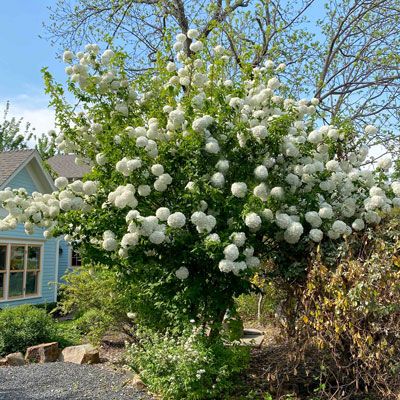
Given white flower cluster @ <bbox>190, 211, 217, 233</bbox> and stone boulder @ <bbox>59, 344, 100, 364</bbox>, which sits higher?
white flower cluster @ <bbox>190, 211, 217, 233</bbox>

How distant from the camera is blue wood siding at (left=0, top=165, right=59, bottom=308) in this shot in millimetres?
14336

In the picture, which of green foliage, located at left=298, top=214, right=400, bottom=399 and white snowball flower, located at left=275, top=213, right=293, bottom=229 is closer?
green foliage, located at left=298, top=214, right=400, bottom=399

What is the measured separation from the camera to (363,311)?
4.49m

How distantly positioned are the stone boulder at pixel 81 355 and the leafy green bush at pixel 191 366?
91.0 inches

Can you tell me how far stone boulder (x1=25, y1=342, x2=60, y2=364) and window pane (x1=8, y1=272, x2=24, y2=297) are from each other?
7.06 m

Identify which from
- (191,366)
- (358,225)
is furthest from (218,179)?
(191,366)

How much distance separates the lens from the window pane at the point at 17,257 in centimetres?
1459

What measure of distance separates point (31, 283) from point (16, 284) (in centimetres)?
78

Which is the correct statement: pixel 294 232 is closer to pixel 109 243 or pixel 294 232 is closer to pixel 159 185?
pixel 159 185

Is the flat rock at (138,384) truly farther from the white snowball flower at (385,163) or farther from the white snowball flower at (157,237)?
the white snowball flower at (385,163)

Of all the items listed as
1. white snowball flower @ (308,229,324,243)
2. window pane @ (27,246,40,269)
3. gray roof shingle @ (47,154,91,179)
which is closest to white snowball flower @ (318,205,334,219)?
white snowball flower @ (308,229,324,243)

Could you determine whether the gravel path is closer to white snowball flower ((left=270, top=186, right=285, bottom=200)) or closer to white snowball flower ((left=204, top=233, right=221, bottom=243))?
white snowball flower ((left=204, top=233, right=221, bottom=243))

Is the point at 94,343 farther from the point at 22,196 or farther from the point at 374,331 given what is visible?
the point at 374,331

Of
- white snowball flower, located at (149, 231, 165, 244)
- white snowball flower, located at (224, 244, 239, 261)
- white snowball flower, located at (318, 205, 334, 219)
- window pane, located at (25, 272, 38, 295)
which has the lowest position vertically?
window pane, located at (25, 272, 38, 295)
